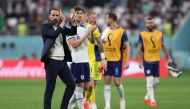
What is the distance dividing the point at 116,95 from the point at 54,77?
27.1 ft

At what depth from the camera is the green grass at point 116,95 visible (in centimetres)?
1947

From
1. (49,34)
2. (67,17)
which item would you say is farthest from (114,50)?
(67,17)

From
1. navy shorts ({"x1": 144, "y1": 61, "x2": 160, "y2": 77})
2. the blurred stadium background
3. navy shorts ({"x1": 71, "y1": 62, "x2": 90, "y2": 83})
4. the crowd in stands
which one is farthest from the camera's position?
the crowd in stands

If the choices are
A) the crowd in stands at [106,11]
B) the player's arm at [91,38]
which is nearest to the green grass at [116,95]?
the player's arm at [91,38]

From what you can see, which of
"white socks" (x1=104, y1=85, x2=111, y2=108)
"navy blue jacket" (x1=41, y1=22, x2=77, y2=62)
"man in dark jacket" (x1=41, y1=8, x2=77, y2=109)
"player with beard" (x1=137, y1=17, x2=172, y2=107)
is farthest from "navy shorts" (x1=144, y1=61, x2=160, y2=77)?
"navy blue jacket" (x1=41, y1=22, x2=77, y2=62)

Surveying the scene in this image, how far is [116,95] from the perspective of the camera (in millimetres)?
23344

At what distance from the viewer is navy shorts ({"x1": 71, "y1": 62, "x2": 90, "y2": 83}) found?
16406 mm

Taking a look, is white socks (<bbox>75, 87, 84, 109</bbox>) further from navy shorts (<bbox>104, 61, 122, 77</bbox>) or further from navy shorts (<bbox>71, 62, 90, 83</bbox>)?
navy shorts (<bbox>104, 61, 122, 77</bbox>)

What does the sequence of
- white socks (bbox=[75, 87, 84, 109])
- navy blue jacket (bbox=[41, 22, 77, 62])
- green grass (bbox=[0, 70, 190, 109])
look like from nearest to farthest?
navy blue jacket (bbox=[41, 22, 77, 62]) → white socks (bbox=[75, 87, 84, 109]) → green grass (bbox=[0, 70, 190, 109])

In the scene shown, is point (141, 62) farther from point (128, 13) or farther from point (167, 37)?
point (128, 13)

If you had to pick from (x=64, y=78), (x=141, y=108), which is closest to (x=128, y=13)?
(x=141, y=108)

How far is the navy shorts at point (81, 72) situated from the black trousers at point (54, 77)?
38.5 inches

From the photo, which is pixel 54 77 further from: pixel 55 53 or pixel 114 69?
pixel 114 69

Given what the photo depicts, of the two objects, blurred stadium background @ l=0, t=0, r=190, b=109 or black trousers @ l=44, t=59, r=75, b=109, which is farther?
blurred stadium background @ l=0, t=0, r=190, b=109
